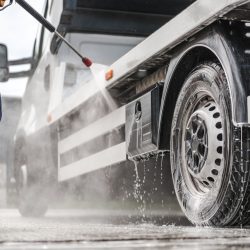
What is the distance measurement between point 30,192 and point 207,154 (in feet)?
15.4

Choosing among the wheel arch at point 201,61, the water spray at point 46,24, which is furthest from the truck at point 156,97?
the water spray at point 46,24

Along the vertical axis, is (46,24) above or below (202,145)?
above

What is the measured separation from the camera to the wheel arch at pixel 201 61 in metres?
3.78

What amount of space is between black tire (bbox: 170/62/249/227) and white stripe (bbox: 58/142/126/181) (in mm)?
1017

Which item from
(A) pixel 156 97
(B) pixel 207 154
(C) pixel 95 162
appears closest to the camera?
(B) pixel 207 154

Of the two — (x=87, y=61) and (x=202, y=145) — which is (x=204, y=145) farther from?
(x=87, y=61)

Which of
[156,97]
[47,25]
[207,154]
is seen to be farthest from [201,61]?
[47,25]

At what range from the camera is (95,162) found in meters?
6.25

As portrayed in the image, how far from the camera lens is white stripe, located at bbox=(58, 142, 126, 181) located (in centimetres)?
555

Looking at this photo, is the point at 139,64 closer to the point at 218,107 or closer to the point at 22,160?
the point at 218,107

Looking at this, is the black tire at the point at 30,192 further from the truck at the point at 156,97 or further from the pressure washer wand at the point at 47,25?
the pressure washer wand at the point at 47,25

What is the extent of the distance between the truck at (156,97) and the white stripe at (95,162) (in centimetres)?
1

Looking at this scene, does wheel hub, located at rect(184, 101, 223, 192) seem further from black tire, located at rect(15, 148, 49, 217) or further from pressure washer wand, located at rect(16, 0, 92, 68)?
black tire, located at rect(15, 148, 49, 217)

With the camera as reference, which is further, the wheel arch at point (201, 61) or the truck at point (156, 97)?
the truck at point (156, 97)
